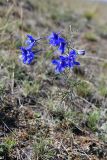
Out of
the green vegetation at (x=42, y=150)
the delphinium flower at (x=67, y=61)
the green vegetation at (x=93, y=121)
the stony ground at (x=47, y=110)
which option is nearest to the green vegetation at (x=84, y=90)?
the stony ground at (x=47, y=110)

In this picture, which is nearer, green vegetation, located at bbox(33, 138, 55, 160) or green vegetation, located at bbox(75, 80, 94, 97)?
green vegetation, located at bbox(33, 138, 55, 160)

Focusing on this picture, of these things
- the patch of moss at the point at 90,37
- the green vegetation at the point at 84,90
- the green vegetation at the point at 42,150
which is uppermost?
the patch of moss at the point at 90,37

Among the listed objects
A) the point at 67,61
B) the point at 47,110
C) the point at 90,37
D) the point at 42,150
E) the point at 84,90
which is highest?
the point at 90,37

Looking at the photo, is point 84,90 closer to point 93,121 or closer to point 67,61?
point 93,121

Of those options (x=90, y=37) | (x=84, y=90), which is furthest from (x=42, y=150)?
(x=90, y=37)

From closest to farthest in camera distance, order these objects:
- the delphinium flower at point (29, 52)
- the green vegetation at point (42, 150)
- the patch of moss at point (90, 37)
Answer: the green vegetation at point (42, 150), the delphinium flower at point (29, 52), the patch of moss at point (90, 37)

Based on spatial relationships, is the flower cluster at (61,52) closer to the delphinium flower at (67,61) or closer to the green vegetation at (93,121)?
the delphinium flower at (67,61)

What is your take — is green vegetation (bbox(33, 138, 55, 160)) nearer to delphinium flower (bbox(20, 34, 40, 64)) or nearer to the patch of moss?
delphinium flower (bbox(20, 34, 40, 64))

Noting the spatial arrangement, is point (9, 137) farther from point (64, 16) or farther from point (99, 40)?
point (64, 16)

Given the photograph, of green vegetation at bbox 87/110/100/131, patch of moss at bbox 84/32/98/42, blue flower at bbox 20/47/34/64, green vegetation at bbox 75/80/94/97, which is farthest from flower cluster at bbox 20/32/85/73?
patch of moss at bbox 84/32/98/42

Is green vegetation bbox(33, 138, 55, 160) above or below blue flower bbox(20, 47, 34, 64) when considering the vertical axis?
below

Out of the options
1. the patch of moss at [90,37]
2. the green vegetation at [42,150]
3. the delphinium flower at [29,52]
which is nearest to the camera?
the green vegetation at [42,150]

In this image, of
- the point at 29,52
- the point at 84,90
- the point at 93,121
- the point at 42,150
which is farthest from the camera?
the point at 84,90
